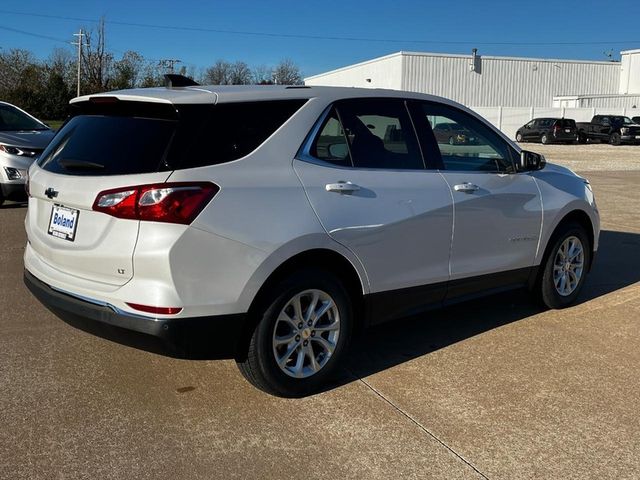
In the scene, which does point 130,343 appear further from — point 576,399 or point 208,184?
point 576,399

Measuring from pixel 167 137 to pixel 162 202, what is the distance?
15.2 inches

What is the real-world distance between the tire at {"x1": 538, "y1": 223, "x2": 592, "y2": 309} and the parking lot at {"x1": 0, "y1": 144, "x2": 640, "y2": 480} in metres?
0.29

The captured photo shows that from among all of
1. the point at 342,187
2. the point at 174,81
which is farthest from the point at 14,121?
the point at 342,187

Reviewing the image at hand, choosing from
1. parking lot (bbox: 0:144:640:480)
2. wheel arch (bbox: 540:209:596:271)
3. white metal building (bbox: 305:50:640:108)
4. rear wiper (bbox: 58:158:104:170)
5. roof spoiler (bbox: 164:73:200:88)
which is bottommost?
parking lot (bbox: 0:144:640:480)

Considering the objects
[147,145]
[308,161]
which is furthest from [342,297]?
[147,145]

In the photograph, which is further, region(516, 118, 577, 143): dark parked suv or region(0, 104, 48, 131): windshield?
region(516, 118, 577, 143): dark parked suv

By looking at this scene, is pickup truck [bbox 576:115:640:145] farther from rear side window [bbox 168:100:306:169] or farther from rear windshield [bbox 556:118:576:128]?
rear side window [bbox 168:100:306:169]

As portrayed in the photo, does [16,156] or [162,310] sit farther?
[16,156]

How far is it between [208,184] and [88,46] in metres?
62.0

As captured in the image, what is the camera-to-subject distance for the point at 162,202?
3.26 meters

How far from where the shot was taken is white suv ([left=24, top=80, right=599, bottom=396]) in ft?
10.9

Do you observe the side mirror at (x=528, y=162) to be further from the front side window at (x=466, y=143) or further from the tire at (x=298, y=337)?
the tire at (x=298, y=337)

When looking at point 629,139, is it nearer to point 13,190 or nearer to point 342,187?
point 13,190

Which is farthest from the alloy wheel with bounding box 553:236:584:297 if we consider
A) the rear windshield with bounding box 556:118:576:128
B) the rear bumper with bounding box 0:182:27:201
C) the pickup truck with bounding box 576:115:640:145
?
Answer: the pickup truck with bounding box 576:115:640:145
